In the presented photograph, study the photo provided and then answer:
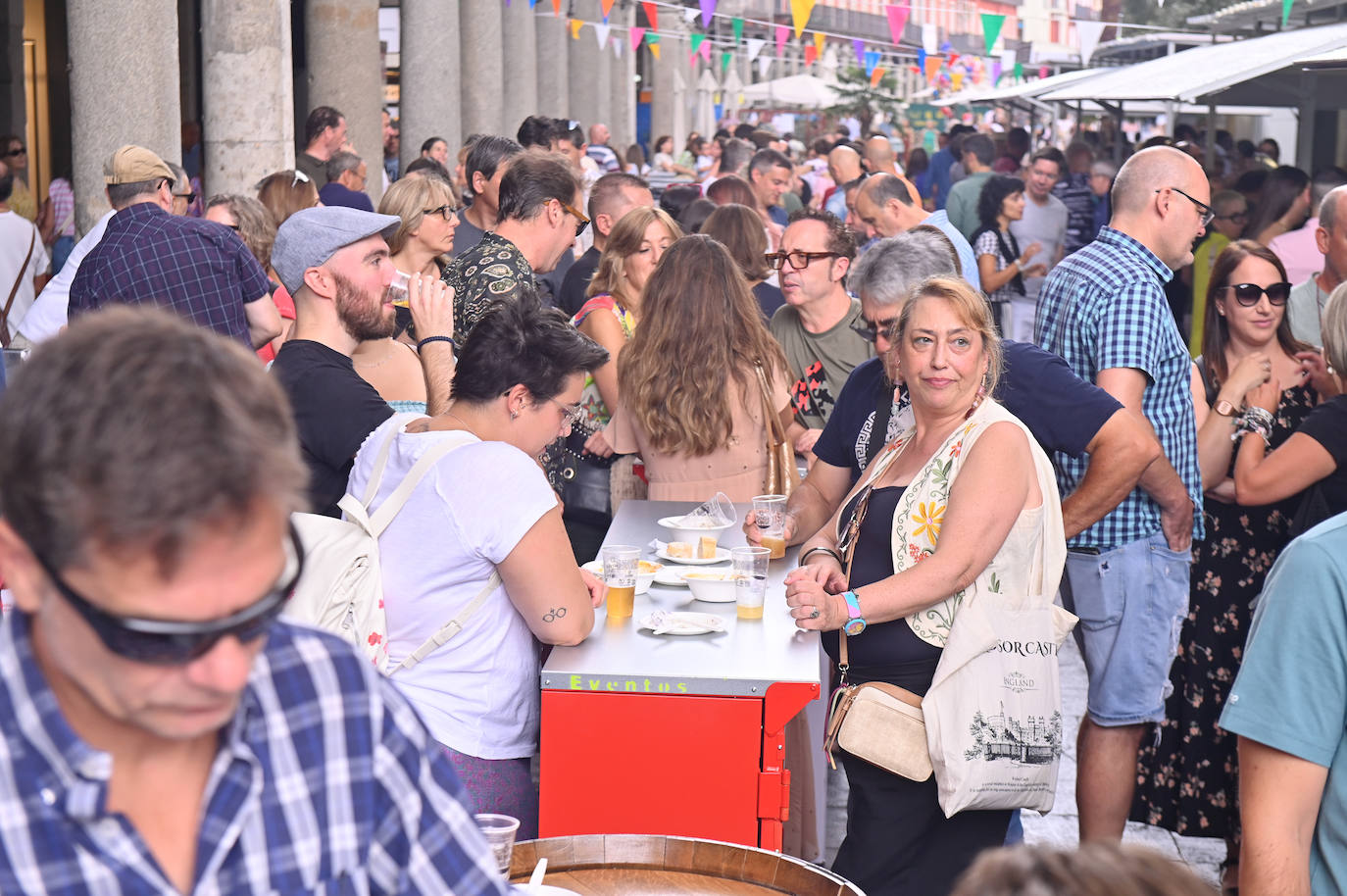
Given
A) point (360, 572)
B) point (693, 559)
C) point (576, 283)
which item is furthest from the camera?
point (576, 283)

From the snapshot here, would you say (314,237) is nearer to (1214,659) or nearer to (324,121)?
(1214,659)

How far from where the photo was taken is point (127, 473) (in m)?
0.95

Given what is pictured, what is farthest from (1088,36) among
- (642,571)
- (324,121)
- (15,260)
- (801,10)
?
(642,571)

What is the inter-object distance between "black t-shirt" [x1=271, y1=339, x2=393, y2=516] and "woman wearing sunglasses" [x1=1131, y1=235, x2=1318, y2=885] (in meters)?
2.43

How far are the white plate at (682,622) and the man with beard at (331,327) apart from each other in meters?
0.82

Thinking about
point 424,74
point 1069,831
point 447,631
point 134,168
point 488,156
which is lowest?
point 1069,831

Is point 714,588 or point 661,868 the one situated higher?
point 714,588

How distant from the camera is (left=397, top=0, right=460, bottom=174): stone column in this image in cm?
1535

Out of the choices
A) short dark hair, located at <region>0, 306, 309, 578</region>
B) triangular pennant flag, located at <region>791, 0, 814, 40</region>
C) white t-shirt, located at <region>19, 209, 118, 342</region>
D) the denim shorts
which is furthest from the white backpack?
triangular pennant flag, located at <region>791, 0, 814, 40</region>

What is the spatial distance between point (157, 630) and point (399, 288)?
3600mm

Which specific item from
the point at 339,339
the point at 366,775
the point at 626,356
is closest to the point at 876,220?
the point at 626,356

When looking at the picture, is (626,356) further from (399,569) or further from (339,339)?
(399,569)

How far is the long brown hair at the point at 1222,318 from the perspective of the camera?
451 centimetres

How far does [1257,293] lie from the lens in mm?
4461
